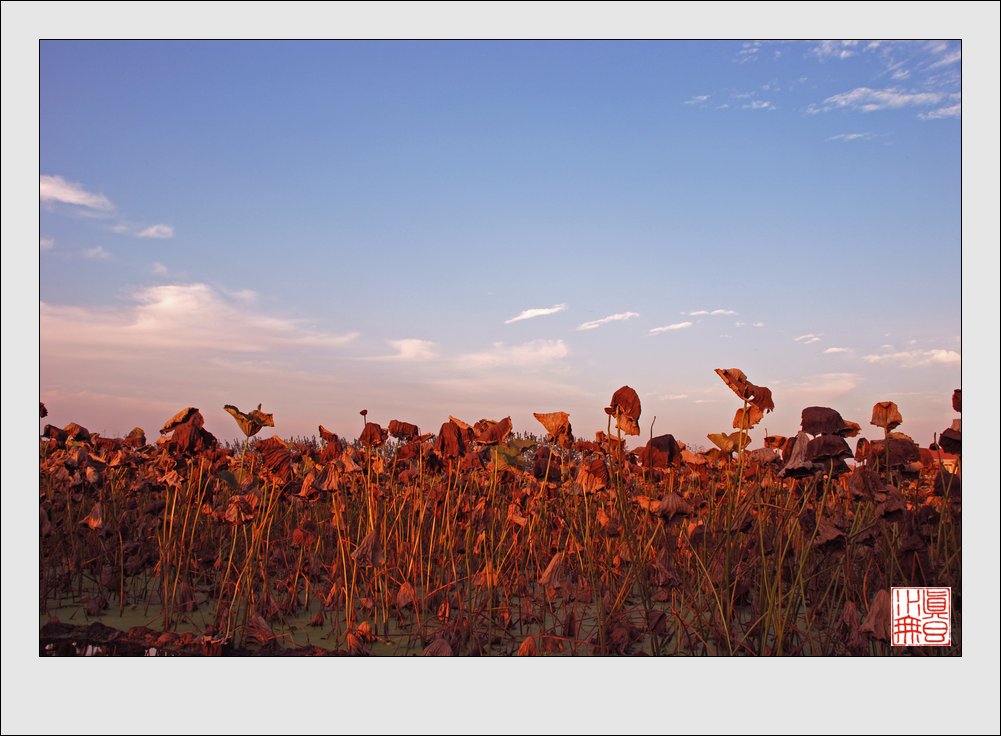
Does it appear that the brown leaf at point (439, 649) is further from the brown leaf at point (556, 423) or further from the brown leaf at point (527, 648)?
the brown leaf at point (556, 423)

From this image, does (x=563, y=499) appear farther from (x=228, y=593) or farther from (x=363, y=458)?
(x=228, y=593)

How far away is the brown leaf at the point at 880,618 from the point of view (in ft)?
8.91

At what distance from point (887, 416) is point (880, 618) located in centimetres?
98

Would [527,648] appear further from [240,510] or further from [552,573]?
[240,510]

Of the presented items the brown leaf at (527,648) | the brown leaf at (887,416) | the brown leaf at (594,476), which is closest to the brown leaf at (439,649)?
the brown leaf at (527,648)

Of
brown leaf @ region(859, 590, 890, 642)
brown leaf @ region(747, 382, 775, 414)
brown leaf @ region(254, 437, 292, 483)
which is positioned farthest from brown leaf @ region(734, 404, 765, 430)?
brown leaf @ region(254, 437, 292, 483)

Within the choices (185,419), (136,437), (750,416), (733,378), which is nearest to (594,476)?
(750,416)

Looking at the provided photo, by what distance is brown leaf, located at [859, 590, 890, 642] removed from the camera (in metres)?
2.72

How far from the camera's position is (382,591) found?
3.47 metres

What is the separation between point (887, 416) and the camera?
132 inches

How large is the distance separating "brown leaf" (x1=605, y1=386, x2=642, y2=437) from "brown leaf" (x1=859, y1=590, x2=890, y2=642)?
3.36 ft

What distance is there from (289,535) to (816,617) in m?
2.90

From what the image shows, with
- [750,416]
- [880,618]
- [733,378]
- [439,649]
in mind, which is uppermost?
[733,378]

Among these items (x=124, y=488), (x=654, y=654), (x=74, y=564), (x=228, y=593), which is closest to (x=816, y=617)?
(x=654, y=654)
